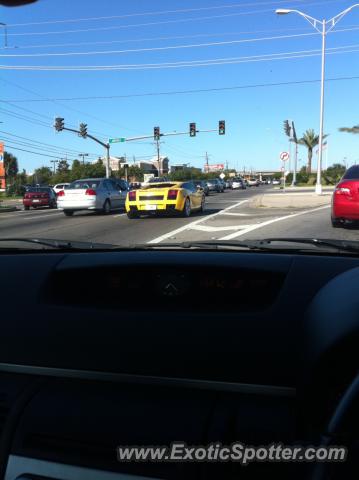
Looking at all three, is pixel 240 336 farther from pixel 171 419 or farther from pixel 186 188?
pixel 186 188

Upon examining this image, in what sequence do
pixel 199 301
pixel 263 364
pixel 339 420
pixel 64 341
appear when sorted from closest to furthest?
pixel 339 420 < pixel 263 364 < pixel 64 341 < pixel 199 301

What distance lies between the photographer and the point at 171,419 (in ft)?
5.29

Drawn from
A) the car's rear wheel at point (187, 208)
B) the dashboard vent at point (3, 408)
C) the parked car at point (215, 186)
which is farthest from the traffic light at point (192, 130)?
the dashboard vent at point (3, 408)

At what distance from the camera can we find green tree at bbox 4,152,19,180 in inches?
4173

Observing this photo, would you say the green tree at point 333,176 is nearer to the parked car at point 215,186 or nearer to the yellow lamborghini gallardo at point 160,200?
the parked car at point 215,186

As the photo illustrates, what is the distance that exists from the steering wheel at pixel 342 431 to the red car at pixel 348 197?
1016 centimetres

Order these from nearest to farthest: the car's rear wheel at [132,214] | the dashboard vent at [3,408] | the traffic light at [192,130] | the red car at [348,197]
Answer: the dashboard vent at [3,408]
the red car at [348,197]
the car's rear wheel at [132,214]
the traffic light at [192,130]

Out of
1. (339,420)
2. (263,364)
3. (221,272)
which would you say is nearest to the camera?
(339,420)

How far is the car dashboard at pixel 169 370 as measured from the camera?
1.52 meters

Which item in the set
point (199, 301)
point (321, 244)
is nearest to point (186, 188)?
point (321, 244)

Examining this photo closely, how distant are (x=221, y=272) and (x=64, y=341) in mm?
900

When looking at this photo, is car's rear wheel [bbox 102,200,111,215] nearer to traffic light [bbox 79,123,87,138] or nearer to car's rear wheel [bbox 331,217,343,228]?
car's rear wheel [bbox 331,217,343,228]

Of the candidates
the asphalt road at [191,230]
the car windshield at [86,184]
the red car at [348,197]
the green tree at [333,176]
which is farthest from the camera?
the green tree at [333,176]

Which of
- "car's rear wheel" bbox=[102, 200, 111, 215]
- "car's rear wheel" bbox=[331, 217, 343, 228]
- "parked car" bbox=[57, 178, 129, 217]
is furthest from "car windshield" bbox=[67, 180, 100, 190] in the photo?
"car's rear wheel" bbox=[331, 217, 343, 228]
